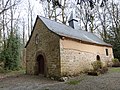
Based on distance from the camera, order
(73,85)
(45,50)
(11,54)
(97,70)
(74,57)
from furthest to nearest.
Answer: (11,54) < (97,70) < (45,50) < (74,57) < (73,85)

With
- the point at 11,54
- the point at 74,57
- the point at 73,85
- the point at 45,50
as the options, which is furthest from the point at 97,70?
the point at 11,54

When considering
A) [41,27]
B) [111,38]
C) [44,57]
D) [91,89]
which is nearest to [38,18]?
[41,27]

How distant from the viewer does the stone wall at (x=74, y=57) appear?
1409 cm

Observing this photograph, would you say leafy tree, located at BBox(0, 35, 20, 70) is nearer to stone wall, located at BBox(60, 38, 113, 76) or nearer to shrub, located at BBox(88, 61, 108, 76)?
stone wall, located at BBox(60, 38, 113, 76)

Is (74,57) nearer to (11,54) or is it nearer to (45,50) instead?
(45,50)

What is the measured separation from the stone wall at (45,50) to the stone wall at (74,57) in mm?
523

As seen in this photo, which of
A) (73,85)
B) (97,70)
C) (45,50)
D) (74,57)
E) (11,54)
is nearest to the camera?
(73,85)

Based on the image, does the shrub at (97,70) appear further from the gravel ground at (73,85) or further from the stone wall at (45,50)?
the stone wall at (45,50)

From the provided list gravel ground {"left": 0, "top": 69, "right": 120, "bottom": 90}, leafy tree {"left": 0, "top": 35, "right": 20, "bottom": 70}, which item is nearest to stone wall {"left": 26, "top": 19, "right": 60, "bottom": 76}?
gravel ground {"left": 0, "top": 69, "right": 120, "bottom": 90}

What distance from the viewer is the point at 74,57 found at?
50.1 ft

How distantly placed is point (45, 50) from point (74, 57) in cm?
284

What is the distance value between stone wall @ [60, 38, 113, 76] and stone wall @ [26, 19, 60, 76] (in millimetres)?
523

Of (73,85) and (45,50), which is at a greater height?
(45,50)

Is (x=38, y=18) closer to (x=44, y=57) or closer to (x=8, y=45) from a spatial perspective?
(x=44, y=57)
